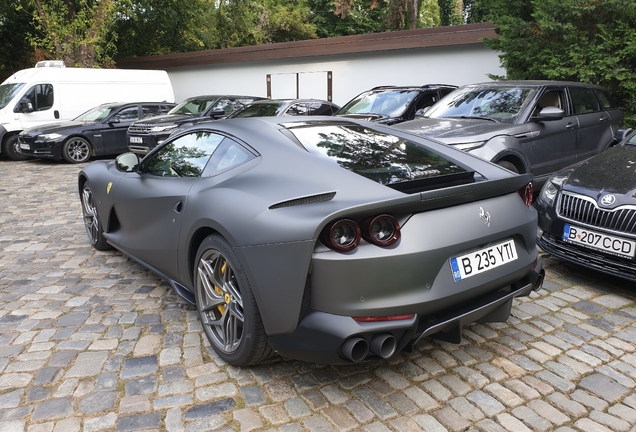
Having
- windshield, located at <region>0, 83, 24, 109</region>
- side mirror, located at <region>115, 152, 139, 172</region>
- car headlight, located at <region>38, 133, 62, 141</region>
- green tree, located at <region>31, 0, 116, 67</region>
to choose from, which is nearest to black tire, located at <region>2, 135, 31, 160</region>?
windshield, located at <region>0, 83, 24, 109</region>

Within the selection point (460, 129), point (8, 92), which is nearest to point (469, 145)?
point (460, 129)

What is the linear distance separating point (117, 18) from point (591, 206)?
23244mm

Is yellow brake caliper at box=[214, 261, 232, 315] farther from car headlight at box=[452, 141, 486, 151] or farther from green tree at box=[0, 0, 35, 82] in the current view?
green tree at box=[0, 0, 35, 82]

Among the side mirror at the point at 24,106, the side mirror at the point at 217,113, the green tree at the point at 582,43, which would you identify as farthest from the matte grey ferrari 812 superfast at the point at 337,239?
the side mirror at the point at 24,106

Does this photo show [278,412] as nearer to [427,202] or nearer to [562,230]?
[427,202]

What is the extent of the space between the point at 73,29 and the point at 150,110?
713cm

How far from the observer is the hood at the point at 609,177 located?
151 inches

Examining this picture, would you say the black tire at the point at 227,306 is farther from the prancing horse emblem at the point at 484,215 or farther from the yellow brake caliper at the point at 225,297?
the prancing horse emblem at the point at 484,215

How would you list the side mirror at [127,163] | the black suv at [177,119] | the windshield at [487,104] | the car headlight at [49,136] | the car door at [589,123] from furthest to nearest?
the car headlight at [49,136] → the black suv at [177,119] → the car door at [589,123] → the windshield at [487,104] → the side mirror at [127,163]

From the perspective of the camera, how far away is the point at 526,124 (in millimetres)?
5957

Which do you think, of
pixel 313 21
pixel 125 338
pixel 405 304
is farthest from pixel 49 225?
pixel 313 21

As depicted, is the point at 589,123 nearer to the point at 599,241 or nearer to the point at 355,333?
the point at 599,241

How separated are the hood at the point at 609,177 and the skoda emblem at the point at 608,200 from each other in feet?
0.09

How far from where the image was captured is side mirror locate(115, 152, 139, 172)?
4.07 m
